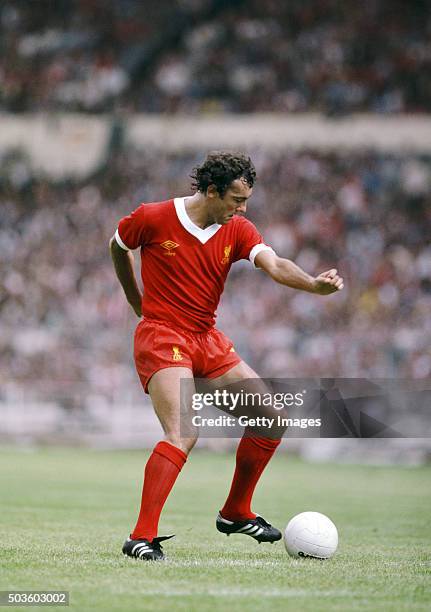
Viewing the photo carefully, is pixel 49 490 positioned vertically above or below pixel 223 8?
below

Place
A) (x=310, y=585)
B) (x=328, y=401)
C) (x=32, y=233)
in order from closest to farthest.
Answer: (x=310, y=585), (x=328, y=401), (x=32, y=233)

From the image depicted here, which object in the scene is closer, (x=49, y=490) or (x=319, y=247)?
(x=49, y=490)

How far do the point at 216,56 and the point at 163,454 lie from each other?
2070 centimetres

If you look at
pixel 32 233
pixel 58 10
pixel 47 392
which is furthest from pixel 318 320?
pixel 58 10

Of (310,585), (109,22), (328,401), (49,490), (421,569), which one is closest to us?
(310,585)

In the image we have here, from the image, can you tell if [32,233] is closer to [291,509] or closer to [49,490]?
[49,490]

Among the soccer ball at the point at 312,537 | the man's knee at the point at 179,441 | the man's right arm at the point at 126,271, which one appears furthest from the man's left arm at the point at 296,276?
the soccer ball at the point at 312,537

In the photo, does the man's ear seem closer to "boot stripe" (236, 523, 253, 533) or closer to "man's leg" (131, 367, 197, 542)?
"man's leg" (131, 367, 197, 542)

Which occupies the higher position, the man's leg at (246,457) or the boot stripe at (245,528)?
the man's leg at (246,457)

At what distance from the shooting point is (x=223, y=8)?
2727 centimetres

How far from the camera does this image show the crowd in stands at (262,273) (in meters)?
19.1

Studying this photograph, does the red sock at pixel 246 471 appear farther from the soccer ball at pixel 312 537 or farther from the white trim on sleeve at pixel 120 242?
the white trim on sleeve at pixel 120 242

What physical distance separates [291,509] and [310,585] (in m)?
5.32

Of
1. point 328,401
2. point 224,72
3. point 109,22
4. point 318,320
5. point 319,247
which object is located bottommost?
point 328,401
